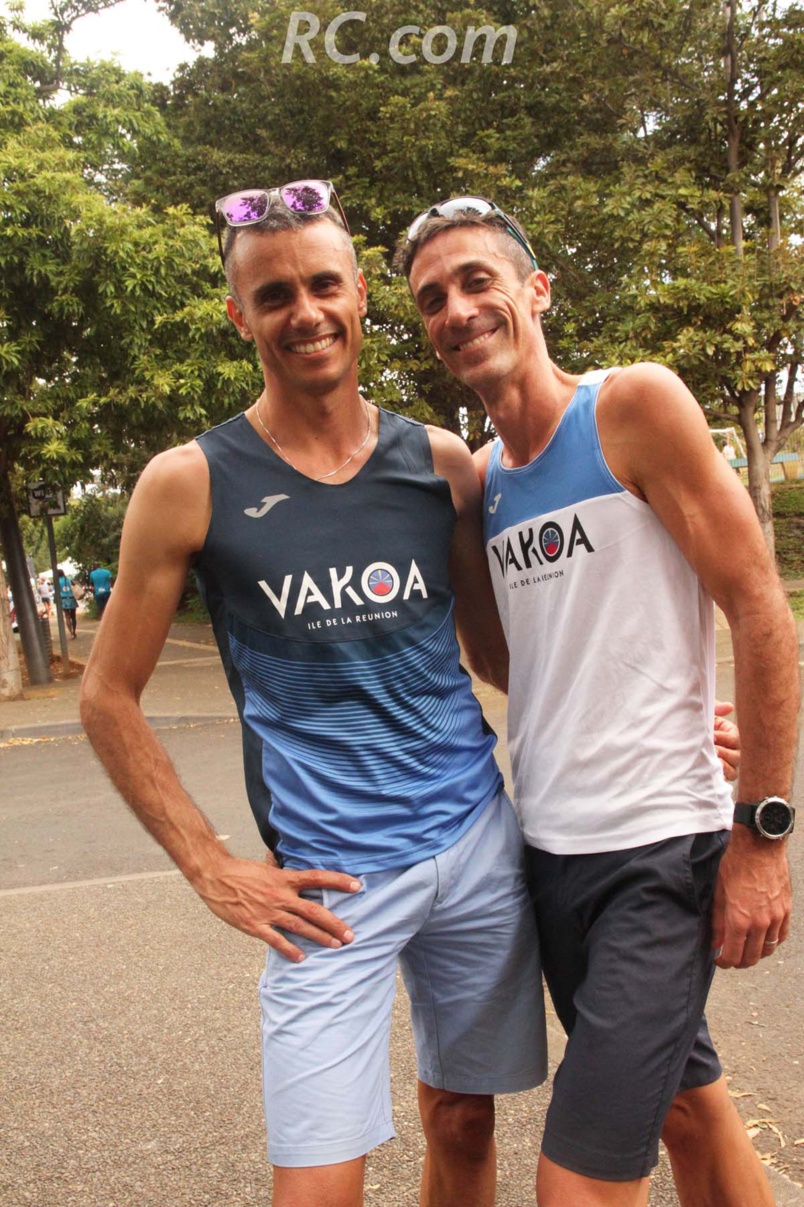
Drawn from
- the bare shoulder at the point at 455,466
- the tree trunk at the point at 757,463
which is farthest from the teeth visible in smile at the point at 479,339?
the tree trunk at the point at 757,463

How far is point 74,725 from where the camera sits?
12.4m

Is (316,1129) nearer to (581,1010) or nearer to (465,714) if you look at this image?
(581,1010)

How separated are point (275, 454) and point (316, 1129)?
125 centimetres

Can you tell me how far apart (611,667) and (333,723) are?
0.54 meters

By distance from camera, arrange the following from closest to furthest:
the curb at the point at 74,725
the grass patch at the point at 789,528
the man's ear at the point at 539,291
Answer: the man's ear at the point at 539,291
the curb at the point at 74,725
the grass patch at the point at 789,528

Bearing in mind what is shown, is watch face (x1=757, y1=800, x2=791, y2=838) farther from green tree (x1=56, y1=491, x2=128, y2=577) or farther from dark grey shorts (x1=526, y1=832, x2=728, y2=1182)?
green tree (x1=56, y1=491, x2=128, y2=577)

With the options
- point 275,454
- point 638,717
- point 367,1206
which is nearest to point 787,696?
point 638,717

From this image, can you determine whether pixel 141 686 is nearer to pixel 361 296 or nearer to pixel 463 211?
pixel 361 296

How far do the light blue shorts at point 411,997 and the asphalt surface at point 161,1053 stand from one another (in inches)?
32.7

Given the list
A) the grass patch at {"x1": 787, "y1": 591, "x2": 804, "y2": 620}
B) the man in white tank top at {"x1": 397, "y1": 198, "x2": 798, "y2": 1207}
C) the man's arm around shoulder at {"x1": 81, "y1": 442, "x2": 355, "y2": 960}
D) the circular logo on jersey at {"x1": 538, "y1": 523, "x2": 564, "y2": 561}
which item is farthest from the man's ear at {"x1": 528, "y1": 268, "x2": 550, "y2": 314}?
the grass patch at {"x1": 787, "y1": 591, "x2": 804, "y2": 620}

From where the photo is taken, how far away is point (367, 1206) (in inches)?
112

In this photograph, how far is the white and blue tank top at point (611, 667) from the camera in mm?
2133

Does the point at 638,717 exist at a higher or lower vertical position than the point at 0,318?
lower

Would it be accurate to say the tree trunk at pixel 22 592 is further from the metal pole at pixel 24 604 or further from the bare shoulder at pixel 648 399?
the bare shoulder at pixel 648 399
